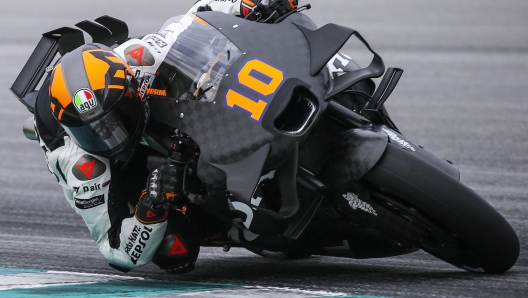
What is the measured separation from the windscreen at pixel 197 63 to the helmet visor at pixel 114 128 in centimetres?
16

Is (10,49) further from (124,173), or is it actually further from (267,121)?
(267,121)

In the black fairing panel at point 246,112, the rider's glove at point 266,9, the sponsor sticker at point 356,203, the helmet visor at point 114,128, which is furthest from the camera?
the rider's glove at point 266,9

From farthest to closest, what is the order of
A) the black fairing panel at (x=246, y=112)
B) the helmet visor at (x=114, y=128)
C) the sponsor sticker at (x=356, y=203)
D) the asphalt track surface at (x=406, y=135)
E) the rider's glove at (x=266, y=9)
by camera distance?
the rider's glove at (x=266, y=9), the asphalt track surface at (x=406, y=135), the helmet visor at (x=114, y=128), the sponsor sticker at (x=356, y=203), the black fairing panel at (x=246, y=112)

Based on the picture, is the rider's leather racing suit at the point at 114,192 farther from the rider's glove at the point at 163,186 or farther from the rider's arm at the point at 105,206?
the rider's glove at the point at 163,186

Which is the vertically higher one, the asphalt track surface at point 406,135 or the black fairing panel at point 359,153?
the black fairing panel at point 359,153

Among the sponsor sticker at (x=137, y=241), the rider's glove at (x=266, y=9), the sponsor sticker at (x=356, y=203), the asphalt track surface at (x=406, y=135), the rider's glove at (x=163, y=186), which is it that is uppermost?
the rider's glove at (x=266, y=9)

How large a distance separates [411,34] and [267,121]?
7.74 meters

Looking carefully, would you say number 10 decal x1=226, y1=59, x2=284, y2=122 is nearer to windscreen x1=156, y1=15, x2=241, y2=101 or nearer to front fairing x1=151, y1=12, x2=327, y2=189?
front fairing x1=151, y1=12, x2=327, y2=189

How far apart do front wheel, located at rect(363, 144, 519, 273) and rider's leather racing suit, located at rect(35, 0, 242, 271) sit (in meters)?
1.10

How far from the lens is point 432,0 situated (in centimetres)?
1151

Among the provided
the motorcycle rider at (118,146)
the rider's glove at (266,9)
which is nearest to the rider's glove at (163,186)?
the motorcycle rider at (118,146)

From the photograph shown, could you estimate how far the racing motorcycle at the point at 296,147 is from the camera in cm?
348

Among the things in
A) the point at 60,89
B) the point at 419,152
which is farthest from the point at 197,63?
the point at 419,152

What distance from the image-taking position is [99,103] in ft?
12.1
